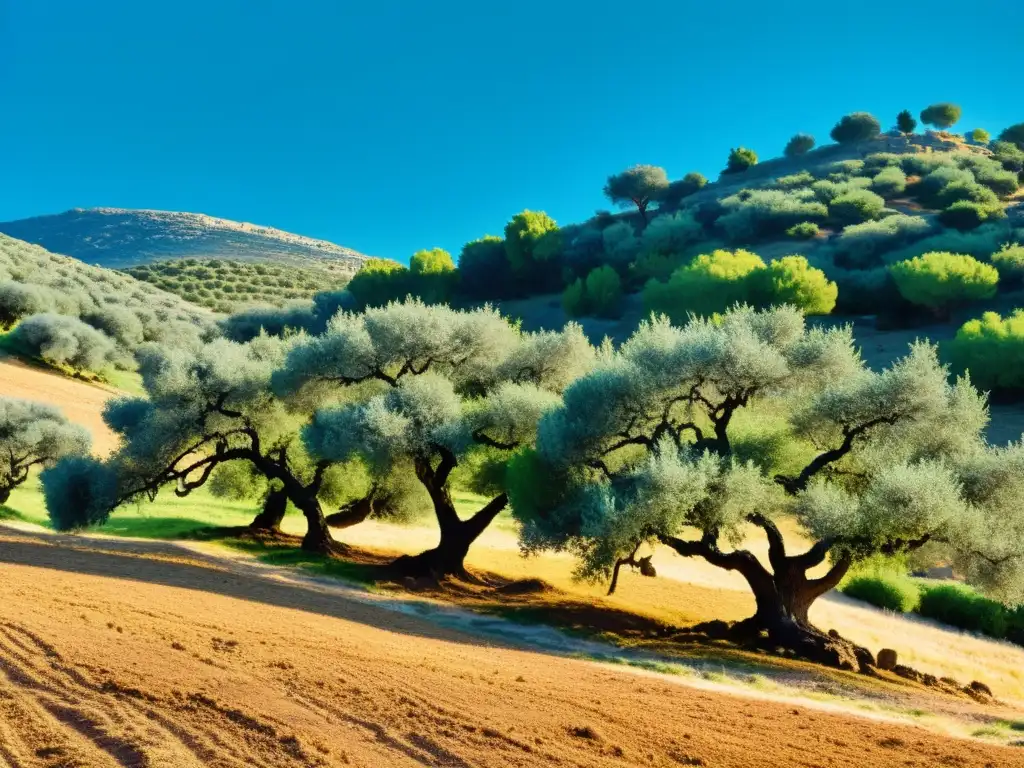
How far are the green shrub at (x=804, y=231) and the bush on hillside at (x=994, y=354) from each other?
124 ft

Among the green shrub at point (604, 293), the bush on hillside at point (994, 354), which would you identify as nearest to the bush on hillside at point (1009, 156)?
the green shrub at point (604, 293)

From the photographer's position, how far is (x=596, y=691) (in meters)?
11.6

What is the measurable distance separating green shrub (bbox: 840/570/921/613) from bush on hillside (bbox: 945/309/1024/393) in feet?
66.9

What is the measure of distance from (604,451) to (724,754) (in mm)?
11827

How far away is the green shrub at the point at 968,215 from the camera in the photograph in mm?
80500

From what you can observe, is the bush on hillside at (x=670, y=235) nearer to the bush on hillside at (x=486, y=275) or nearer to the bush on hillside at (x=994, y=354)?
the bush on hillside at (x=486, y=275)

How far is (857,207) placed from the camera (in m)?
89.2

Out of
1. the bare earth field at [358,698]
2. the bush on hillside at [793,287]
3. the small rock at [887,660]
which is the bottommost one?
the bare earth field at [358,698]

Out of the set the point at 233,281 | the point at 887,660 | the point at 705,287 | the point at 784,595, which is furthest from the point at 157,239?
the point at 887,660

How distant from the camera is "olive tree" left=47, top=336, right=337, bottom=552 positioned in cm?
2675

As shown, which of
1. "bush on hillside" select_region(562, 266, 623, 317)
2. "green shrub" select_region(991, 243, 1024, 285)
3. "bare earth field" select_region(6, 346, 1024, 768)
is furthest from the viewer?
"bush on hillside" select_region(562, 266, 623, 317)

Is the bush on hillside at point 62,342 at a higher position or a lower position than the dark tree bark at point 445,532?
higher

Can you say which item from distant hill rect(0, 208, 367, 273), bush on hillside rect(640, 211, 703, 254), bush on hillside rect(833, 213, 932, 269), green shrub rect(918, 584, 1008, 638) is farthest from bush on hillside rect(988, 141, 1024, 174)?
distant hill rect(0, 208, 367, 273)

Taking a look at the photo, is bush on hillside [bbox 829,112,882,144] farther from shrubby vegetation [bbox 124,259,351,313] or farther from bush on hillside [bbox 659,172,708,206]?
shrubby vegetation [bbox 124,259,351,313]
